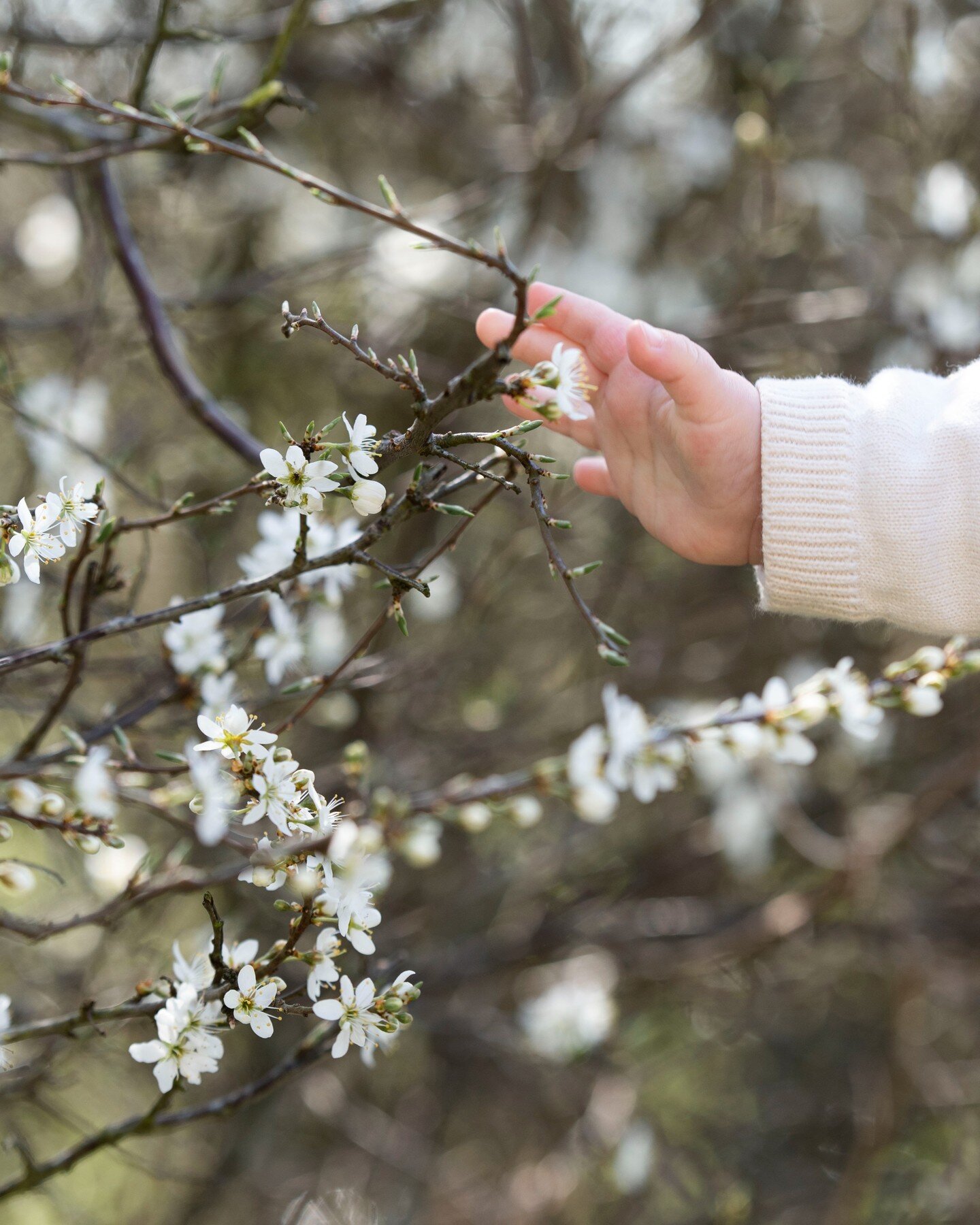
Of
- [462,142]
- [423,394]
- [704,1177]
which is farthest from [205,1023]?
[462,142]

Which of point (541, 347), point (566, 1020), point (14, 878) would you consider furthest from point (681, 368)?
point (566, 1020)

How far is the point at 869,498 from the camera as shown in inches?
44.3

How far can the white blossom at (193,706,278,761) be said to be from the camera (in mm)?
782

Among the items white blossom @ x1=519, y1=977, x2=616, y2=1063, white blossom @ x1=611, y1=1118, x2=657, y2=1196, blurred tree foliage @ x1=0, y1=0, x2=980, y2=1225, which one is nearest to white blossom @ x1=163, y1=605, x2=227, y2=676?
blurred tree foliage @ x1=0, y1=0, x2=980, y2=1225

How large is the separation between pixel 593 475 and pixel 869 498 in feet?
1.14

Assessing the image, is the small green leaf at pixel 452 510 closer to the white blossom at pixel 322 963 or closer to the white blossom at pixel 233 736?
the white blossom at pixel 233 736

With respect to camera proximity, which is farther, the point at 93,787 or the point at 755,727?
the point at 755,727

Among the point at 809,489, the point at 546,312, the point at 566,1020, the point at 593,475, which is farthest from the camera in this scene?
the point at 566,1020

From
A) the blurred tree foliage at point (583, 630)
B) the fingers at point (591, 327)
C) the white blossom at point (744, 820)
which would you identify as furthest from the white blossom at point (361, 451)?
the white blossom at point (744, 820)

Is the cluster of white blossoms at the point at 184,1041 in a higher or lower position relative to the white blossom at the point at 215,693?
lower

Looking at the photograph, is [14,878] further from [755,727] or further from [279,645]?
[755,727]

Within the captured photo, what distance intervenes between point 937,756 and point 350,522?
6.52 feet

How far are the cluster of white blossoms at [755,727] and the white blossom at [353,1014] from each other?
353 mm

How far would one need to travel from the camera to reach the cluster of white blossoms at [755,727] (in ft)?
3.46
